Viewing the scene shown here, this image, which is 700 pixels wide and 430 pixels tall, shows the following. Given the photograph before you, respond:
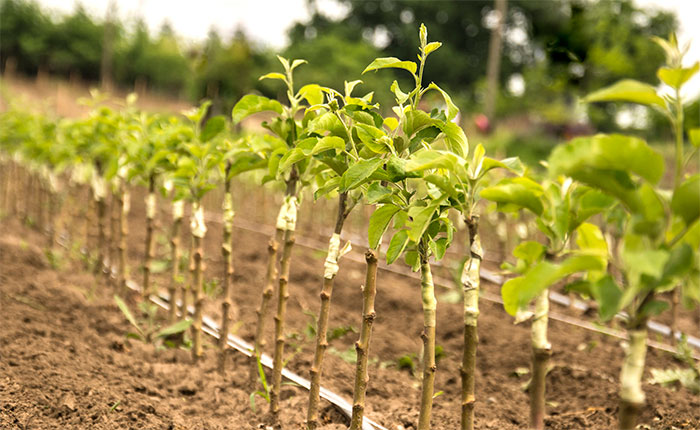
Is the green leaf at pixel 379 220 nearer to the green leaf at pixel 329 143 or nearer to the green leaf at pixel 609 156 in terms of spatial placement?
the green leaf at pixel 329 143

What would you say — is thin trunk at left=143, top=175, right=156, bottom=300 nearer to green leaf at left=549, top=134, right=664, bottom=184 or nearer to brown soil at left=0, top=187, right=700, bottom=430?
brown soil at left=0, top=187, right=700, bottom=430

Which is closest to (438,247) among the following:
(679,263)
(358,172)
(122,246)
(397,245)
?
(397,245)

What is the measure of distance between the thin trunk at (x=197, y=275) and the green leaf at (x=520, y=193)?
76.4 inches

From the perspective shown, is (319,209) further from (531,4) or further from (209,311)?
(531,4)

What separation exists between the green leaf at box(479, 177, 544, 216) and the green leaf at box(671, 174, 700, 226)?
0.32 m

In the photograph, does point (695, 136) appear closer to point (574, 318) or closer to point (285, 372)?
point (285, 372)

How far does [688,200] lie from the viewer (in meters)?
1.22

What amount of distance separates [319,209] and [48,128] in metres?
4.76

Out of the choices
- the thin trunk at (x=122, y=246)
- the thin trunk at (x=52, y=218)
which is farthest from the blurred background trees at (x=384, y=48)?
the thin trunk at (x=122, y=246)

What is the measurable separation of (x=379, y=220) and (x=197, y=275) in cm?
164

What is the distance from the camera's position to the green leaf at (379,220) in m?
1.86

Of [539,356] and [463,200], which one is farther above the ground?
[463,200]

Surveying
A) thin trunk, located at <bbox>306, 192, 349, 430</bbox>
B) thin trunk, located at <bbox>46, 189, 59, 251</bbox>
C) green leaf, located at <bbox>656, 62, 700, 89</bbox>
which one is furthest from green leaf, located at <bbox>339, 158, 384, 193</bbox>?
thin trunk, located at <bbox>46, 189, 59, 251</bbox>

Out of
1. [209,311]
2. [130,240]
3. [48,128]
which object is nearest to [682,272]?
[209,311]
